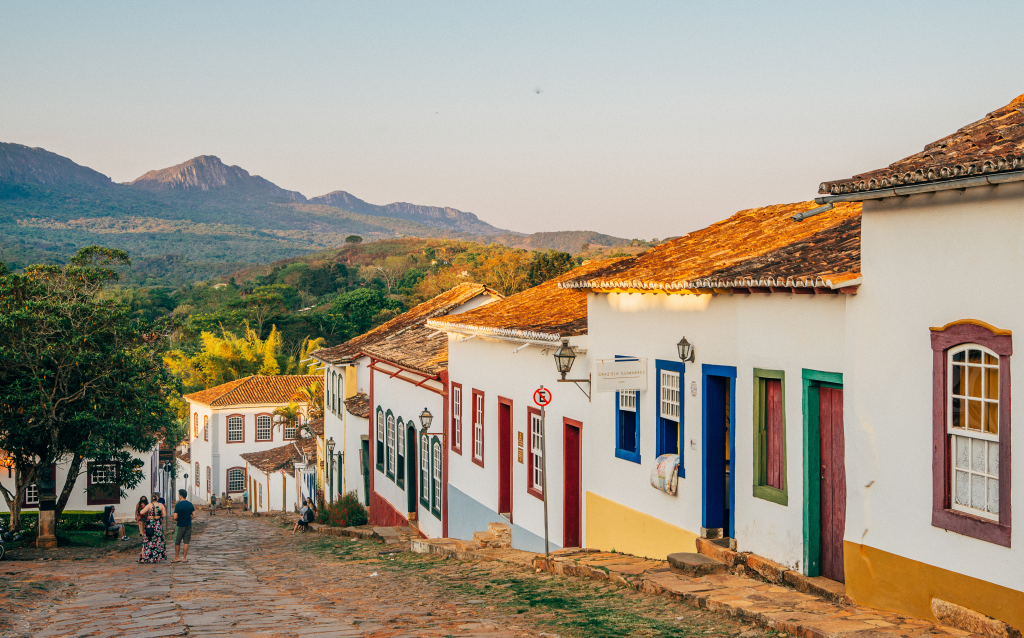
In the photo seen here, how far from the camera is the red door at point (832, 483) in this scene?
9.16 meters

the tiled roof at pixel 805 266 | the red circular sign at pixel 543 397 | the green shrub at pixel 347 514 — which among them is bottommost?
the green shrub at pixel 347 514

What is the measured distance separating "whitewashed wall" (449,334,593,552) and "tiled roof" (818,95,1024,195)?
6485 millimetres

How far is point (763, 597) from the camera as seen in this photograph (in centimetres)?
900

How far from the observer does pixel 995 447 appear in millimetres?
7160

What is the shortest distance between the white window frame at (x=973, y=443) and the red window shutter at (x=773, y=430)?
2512mm

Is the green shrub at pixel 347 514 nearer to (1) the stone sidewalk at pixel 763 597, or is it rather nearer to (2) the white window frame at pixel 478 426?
(2) the white window frame at pixel 478 426

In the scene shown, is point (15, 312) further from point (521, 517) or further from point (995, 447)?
point (995, 447)

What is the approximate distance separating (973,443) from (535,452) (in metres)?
9.09

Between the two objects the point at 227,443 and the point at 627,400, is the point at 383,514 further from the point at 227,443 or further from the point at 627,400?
the point at 227,443

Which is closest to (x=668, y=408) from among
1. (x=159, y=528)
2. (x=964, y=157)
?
(x=964, y=157)

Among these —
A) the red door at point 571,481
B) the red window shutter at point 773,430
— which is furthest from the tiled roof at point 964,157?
the red door at point 571,481

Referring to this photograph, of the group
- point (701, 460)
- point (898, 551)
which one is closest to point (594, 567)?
point (701, 460)

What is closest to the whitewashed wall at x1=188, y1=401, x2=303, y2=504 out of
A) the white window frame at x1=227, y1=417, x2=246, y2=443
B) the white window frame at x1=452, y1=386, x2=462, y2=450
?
the white window frame at x1=227, y1=417, x2=246, y2=443

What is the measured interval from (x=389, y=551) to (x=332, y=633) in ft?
35.1
